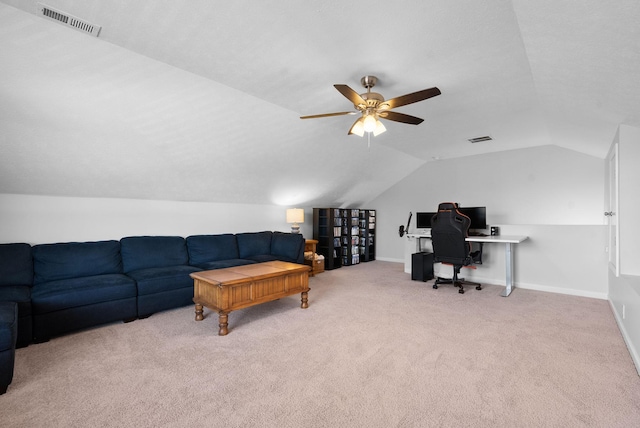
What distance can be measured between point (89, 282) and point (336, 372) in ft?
9.19

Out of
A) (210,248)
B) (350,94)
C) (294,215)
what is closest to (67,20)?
(350,94)

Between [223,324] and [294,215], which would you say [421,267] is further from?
[223,324]

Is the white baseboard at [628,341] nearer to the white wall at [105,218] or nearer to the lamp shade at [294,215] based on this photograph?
the lamp shade at [294,215]

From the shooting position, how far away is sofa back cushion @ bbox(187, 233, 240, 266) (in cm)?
460

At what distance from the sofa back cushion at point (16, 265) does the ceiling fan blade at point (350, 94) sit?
3802 mm

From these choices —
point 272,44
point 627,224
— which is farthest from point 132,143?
point 627,224

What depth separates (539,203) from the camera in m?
5.55

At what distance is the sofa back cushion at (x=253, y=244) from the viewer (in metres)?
5.26

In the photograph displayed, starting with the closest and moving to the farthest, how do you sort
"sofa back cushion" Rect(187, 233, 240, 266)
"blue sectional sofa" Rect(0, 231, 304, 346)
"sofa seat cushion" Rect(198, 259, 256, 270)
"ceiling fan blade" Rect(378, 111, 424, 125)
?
"blue sectional sofa" Rect(0, 231, 304, 346) → "ceiling fan blade" Rect(378, 111, 424, 125) → "sofa seat cushion" Rect(198, 259, 256, 270) → "sofa back cushion" Rect(187, 233, 240, 266)

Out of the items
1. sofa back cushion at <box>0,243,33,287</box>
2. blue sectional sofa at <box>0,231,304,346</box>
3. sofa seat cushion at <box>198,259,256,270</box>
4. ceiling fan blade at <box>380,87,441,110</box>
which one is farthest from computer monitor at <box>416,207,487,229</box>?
sofa back cushion at <box>0,243,33,287</box>

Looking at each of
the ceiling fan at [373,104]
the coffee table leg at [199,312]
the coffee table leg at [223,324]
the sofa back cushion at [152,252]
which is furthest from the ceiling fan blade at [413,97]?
the sofa back cushion at [152,252]

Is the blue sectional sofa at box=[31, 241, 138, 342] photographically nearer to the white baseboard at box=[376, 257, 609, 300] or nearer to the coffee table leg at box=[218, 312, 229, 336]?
the coffee table leg at box=[218, 312, 229, 336]

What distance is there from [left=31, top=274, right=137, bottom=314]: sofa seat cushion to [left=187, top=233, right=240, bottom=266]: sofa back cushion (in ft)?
3.87

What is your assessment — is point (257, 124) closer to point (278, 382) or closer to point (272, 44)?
point (272, 44)
